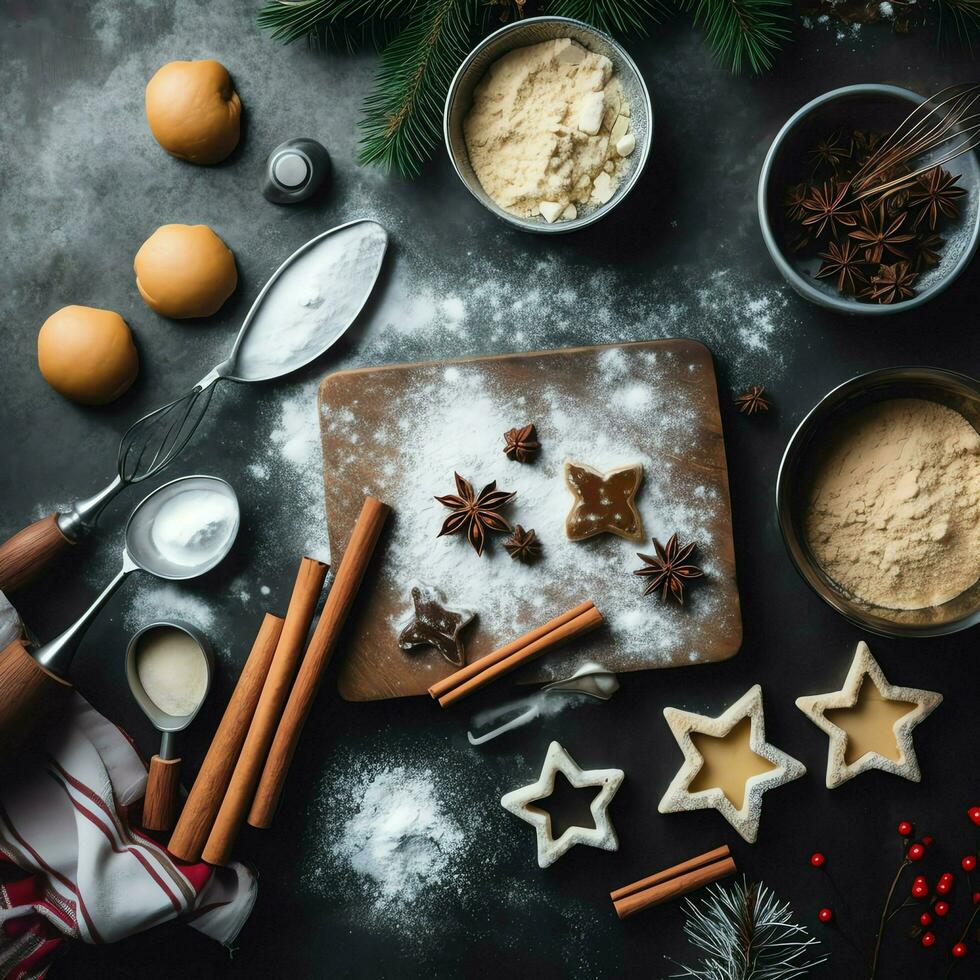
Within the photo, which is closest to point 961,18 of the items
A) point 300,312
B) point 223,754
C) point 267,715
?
point 300,312

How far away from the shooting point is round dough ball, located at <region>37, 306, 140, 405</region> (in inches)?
67.7

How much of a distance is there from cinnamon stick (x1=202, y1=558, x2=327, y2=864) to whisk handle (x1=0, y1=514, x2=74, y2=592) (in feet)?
1.79

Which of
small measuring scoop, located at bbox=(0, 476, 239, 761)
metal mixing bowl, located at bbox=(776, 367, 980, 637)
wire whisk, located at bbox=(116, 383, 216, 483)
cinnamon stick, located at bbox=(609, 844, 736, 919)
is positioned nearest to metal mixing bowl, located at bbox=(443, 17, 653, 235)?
metal mixing bowl, located at bbox=(776, 367, 980, 637)

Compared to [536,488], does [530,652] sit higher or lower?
lower

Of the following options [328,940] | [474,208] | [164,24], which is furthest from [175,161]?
[328,940]

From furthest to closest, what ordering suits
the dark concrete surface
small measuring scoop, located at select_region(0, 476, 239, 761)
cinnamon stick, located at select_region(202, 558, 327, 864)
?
the dark concrete surface < cinnamon stick, located at select_region(202, 558, 327, 864) < small measuring scoop, located at select_region(0, 476, 239, 761)

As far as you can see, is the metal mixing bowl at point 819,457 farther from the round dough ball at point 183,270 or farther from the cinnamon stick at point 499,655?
the round dough ball at point 183,270

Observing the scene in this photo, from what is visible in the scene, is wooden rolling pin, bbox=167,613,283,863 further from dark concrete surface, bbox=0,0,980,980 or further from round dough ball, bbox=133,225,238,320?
round dough ball, bbox=133,225,238,320

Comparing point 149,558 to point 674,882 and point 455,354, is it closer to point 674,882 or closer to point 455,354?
point 455,354

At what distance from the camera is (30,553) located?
65.5 inches

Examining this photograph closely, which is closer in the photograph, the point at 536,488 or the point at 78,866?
the point at 78,866

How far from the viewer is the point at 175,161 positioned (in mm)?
1818

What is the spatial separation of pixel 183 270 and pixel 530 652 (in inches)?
47.2

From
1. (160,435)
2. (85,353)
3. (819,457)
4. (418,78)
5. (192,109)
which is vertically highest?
(192,109)
